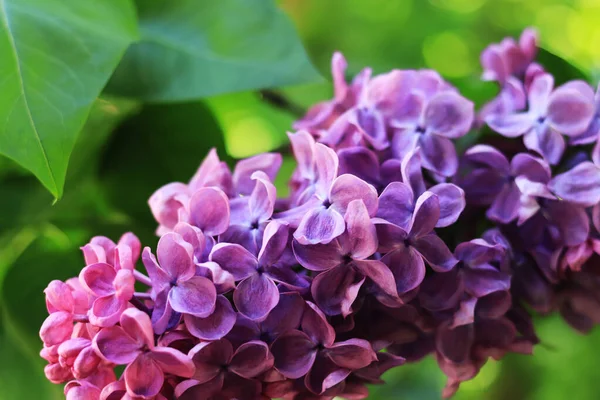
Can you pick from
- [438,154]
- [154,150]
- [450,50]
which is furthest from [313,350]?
[450,50]

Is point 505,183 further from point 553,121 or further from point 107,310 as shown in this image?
point 107,310

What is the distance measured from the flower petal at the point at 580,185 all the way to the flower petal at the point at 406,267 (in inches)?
3.2

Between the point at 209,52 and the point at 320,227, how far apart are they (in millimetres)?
Answer: 201

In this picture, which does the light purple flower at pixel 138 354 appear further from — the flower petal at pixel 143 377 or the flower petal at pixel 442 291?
the flower petal at pixel 442 291

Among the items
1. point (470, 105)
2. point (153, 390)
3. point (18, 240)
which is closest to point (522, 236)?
point (470, 105)

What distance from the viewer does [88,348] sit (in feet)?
0.80

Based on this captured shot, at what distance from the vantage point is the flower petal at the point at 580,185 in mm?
292

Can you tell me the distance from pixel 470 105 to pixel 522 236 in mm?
66

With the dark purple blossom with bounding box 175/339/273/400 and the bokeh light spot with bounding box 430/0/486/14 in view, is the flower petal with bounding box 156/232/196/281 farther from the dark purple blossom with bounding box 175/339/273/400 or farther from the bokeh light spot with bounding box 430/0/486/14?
the bokeh light spot with bounding box 430/0/486/14

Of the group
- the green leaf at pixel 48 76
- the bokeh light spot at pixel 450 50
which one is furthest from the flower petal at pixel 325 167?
the bokeh light spot at pixel 450 50

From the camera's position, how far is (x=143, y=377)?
24 cm

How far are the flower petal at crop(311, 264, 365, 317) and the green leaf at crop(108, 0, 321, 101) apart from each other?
16cm

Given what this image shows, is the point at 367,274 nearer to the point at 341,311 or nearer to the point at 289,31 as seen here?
the point at 341,311

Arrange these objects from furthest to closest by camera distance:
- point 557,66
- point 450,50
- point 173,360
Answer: point 450,50
point 557,66
point 173,360
